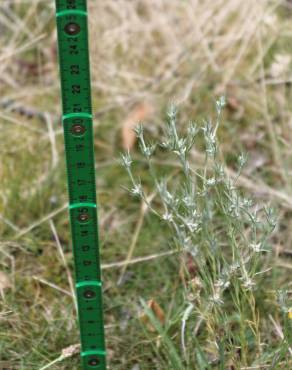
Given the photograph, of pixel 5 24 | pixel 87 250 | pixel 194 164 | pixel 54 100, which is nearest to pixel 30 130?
pixel 54 100

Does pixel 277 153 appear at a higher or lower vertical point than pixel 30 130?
lower

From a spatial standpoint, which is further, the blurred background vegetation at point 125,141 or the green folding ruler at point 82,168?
the blurred background vegetation at point 125,141

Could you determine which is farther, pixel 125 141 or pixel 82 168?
pixel 125 141

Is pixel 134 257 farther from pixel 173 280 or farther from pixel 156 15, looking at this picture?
pixel 156 15

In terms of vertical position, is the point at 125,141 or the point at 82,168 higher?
the point at 125,141
